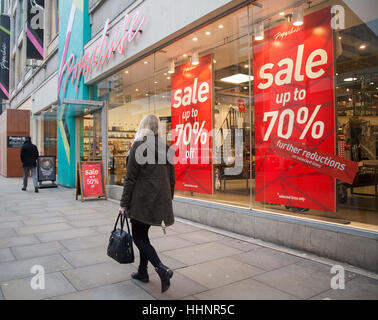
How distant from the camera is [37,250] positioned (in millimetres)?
4875

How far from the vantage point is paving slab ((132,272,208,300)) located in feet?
10.8

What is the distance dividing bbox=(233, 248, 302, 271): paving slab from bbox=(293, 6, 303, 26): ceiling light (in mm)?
3395

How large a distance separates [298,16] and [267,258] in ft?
11.8

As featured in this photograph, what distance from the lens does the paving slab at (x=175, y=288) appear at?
10.8 feet

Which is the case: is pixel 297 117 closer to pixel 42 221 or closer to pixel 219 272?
pixel 219 272

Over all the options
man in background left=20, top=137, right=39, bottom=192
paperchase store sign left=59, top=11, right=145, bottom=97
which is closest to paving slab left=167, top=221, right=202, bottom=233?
paperchase store sign left=59, top=11, right=145, bottom=97

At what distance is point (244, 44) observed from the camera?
240 inches

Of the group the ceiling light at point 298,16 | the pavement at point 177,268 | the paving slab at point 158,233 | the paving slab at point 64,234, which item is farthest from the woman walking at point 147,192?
the ceiling light at point 298,16

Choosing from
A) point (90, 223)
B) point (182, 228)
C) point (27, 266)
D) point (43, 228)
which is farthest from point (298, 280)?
point (43, 228)

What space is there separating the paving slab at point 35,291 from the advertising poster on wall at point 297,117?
3.33 meters

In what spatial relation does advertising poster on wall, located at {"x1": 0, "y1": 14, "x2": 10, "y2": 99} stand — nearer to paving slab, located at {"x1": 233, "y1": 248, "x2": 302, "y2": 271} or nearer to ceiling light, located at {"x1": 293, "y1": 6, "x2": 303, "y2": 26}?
ceiling light, located at {"x1": 293, "y1": 6, "x2": 303, "y2": 26}

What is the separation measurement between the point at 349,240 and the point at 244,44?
12.6 ft

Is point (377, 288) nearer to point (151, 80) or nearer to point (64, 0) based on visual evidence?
point (151, 80)

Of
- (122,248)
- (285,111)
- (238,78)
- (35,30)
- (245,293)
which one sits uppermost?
(35,30)
